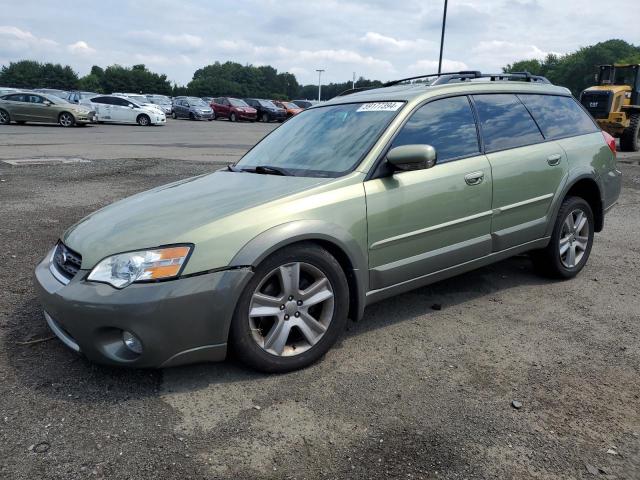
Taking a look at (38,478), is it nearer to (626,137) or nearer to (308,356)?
(308,356)

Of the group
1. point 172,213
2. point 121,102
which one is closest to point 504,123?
point 172,213

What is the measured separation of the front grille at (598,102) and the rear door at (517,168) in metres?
14.0

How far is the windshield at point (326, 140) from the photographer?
353cm

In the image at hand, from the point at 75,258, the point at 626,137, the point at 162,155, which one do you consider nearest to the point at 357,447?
the point at 75,258

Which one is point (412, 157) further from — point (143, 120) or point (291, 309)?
point (143, 120)

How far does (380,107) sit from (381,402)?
205cm

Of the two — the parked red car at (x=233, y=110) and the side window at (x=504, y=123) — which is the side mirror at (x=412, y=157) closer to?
the side window at (x=504, y=123)

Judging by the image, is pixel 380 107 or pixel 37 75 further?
pixel 37 75

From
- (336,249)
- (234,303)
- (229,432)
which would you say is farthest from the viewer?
(336,249)

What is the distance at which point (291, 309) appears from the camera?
3057 millimetres

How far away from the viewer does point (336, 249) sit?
3217 millimetres

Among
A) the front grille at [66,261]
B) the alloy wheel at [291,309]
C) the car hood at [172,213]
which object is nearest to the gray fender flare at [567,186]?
the car hood at [172,213]

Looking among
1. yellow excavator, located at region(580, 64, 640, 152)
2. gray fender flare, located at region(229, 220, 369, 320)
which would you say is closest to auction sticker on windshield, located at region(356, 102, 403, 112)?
gray fender flare, located at region(229, 220, 369, 320)

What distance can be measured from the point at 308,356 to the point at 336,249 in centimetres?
65
